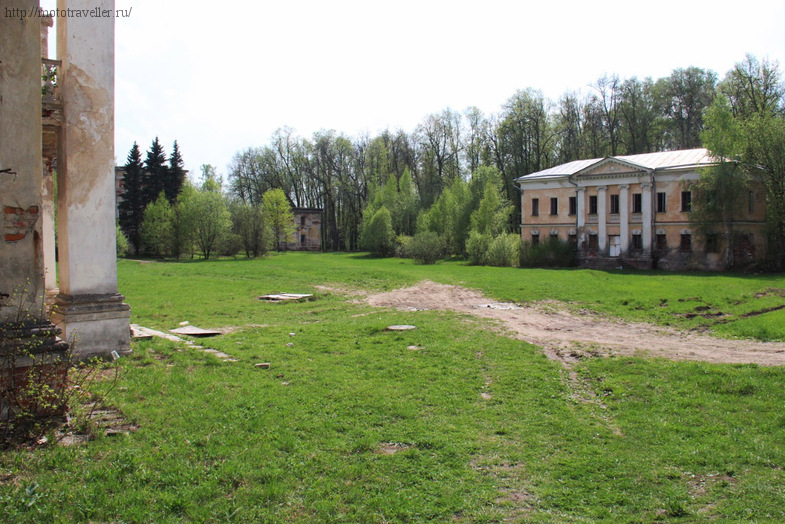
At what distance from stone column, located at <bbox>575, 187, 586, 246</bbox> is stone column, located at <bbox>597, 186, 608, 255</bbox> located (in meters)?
1.18

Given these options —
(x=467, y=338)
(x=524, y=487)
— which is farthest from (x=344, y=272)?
(x=524, y=487)

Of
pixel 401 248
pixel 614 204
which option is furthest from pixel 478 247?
pixel 401 248

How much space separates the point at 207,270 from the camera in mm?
36750

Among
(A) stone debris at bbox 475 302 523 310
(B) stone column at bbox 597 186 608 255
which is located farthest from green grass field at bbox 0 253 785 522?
(B) stone column at bbox 597 186 608 255

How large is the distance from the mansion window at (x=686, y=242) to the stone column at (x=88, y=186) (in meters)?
37.4

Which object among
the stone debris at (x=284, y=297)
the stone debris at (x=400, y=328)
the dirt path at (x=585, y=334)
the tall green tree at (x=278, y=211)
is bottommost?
the dirt path at (x=585, y=334)

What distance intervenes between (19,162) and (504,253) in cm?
3722

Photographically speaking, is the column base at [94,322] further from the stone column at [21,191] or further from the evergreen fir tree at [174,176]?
the evergreen fir tree at [174,176]

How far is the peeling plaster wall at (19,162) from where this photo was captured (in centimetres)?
615

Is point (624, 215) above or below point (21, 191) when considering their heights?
above

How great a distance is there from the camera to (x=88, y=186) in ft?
32.5

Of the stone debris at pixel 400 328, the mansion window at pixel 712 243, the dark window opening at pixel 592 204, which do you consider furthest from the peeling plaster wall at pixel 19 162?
the dark window opening at pixel 592 204

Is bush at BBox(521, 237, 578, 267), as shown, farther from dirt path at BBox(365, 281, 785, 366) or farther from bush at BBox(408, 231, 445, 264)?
dirt path at BBox(365, 281, 785, 366)

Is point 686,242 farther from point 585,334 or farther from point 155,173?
point 155,173
